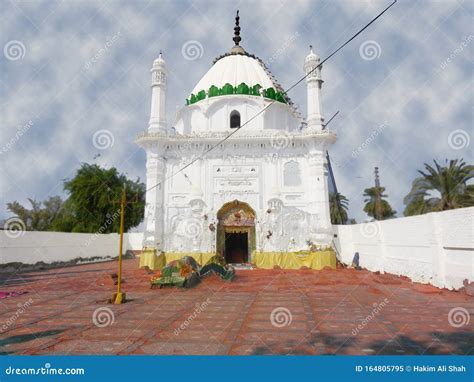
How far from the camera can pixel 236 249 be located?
884 inches

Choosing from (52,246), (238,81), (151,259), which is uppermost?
(238,81)

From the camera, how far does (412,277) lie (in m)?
12.2

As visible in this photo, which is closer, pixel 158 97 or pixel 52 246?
pixel 52 246

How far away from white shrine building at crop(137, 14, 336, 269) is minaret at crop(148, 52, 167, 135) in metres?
0.06

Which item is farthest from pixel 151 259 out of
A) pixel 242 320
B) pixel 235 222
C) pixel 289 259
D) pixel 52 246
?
pixel 242 320

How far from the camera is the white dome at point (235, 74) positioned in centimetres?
2336

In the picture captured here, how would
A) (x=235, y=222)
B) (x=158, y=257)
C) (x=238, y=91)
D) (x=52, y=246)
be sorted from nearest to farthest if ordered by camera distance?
(x=158, y=257), (x=235, y=222), (x=52, y=246), (x=238, y=91)

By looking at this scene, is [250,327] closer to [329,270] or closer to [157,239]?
[329,270]

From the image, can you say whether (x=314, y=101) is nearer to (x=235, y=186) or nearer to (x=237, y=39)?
(x=235, y=186)

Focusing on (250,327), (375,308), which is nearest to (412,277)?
(375,308)

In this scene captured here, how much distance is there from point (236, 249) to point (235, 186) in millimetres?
4873

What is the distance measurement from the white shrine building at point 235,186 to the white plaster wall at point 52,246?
19.2 ft

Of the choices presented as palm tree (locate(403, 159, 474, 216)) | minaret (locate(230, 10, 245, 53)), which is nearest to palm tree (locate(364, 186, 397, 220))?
palm tree (locate(403, 159, 474, 216))

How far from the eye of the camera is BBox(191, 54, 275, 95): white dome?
23.4m
